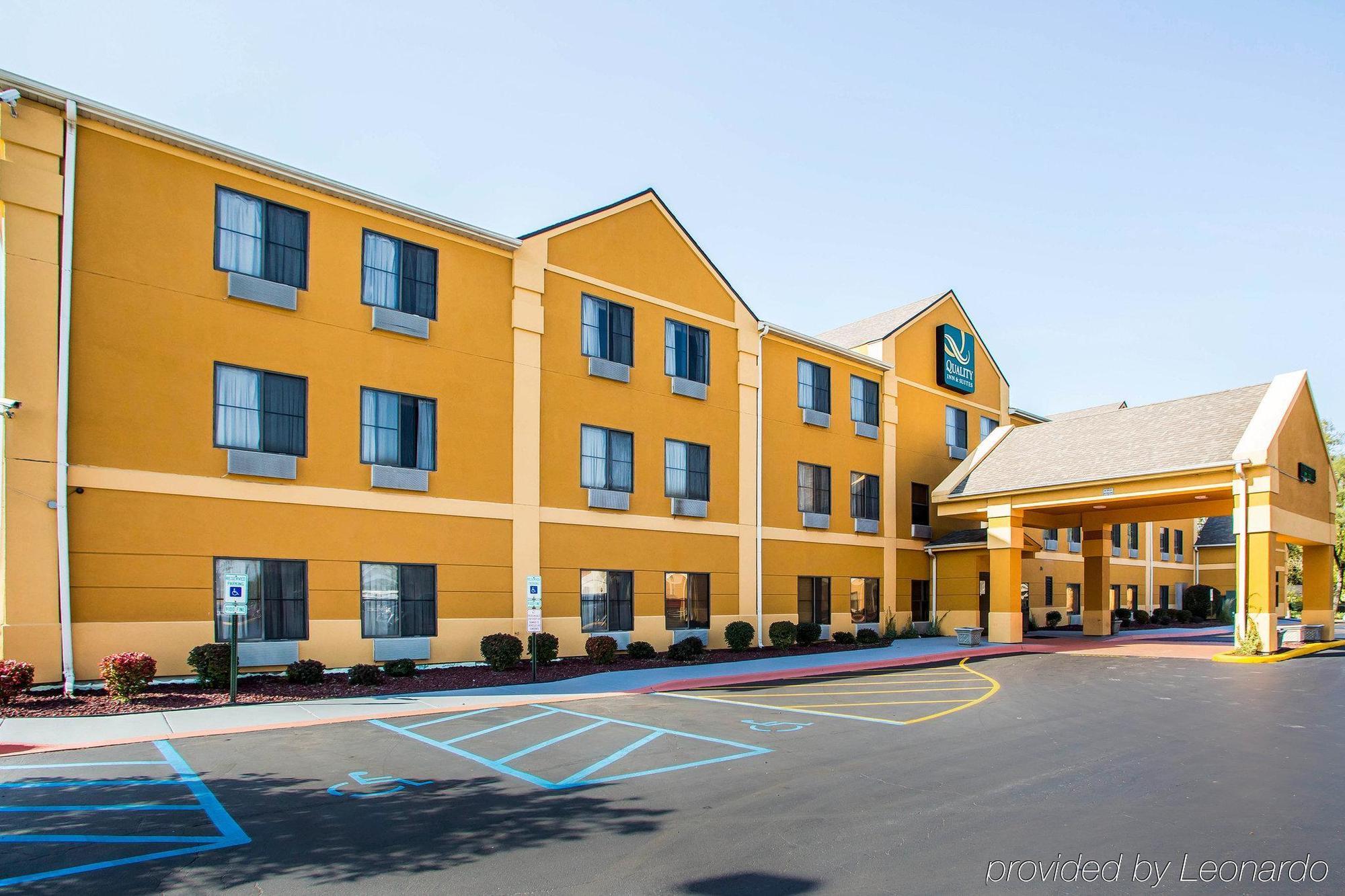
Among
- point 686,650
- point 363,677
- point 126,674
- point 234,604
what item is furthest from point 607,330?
point 126,674

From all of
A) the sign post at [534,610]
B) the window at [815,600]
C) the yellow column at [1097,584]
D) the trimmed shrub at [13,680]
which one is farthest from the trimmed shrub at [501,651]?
the yellow column at [1097,584]

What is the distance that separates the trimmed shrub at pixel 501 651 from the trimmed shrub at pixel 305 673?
3990mm

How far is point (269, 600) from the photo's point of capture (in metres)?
18.1

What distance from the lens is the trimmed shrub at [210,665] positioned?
16.4m

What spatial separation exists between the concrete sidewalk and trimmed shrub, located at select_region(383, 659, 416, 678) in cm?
168

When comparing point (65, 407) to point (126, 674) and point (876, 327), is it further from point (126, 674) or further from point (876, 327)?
point (876, 327)

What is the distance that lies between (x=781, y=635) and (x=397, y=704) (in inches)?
545

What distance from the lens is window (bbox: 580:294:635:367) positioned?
24.3 m

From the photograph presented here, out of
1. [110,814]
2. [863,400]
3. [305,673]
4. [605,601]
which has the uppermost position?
[863,400]

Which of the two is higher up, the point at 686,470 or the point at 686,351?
the point at 686,351

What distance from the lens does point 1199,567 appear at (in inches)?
2085

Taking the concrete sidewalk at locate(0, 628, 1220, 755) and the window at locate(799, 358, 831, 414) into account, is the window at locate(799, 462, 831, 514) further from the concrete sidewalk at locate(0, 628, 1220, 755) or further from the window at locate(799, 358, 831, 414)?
the concrete sidewalk at locate(0, 628, 1220, 755)

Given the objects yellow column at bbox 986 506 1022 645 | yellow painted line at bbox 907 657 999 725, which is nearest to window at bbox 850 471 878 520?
yellow column at bbox 986 506 1022 645

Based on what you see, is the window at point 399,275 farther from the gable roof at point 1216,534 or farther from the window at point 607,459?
the gable roof at point 1216,534
